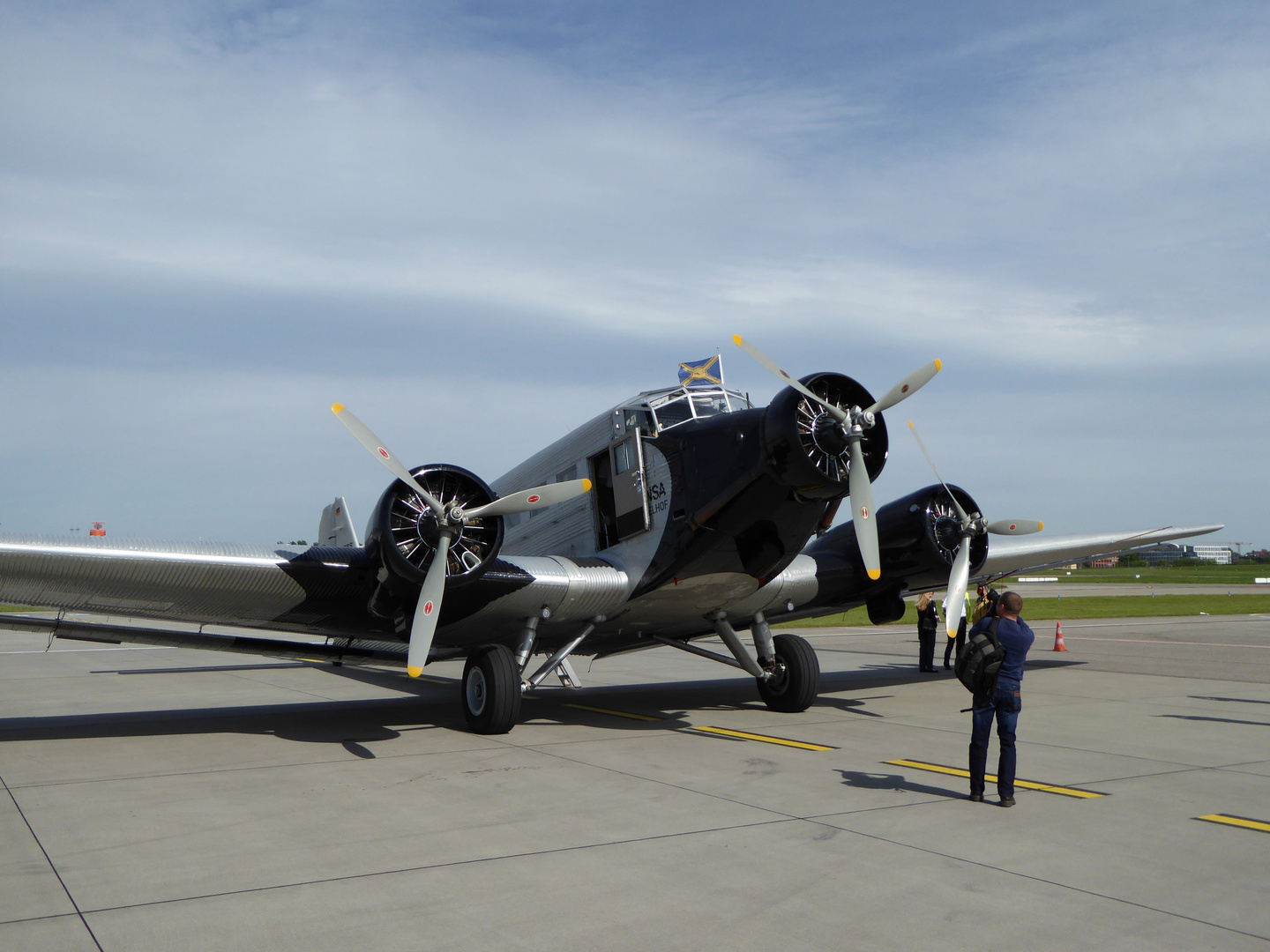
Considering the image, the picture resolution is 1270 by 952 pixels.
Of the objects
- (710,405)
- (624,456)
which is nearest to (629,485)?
(624,456)

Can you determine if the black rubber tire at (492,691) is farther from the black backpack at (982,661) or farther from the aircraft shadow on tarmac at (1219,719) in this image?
the aircraft shadow on tarmac at (1219,719)

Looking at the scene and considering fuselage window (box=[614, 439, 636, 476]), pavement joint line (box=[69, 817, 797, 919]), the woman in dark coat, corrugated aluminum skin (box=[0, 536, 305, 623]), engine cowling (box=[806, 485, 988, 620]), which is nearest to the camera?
pavement joint line (box=[69, 817, 797, 919])

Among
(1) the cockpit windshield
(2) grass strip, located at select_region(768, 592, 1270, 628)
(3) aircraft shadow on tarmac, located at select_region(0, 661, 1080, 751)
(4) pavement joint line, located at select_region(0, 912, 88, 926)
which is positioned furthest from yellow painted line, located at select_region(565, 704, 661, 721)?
(2) grass strip, located at select_region(768, 592, 1270, 628)

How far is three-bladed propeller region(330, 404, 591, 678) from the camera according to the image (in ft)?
35.0

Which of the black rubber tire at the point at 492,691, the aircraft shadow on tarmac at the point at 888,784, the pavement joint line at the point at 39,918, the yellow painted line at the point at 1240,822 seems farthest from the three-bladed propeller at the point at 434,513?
the yellow painted line at the point at 1240,822

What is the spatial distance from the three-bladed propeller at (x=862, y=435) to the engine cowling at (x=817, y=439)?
0.08 m

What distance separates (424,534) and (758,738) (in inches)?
187

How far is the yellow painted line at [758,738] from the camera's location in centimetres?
1057

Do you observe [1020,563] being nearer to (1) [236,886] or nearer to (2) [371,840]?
(2) [371,840]

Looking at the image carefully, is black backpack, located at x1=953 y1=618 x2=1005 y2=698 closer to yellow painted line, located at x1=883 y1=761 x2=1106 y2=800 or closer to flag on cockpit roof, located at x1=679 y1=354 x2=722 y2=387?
yellow painted line, located at x1=883 y1=761 x2=1106 y2=800

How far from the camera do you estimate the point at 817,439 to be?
10266 millimetres

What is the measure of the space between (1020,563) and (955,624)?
7.53 m

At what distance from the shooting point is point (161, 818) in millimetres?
7320

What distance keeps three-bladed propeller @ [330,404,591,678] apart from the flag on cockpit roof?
2631mm
